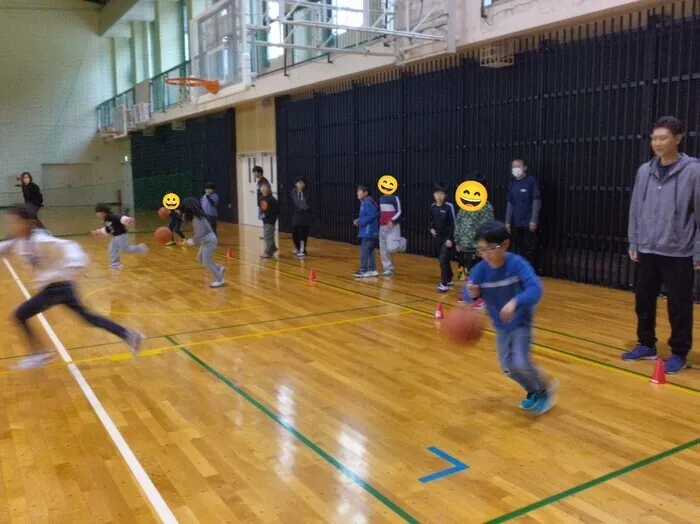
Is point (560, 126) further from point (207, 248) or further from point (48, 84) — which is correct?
point (48, 84)

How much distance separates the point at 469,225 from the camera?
834 cm

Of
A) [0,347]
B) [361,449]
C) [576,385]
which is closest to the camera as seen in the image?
[361,449]

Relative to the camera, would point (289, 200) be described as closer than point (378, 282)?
No

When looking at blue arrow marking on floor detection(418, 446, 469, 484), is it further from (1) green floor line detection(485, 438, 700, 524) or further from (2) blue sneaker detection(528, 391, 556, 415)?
(2) blue sneaker detection(528, 391, 556, 415)

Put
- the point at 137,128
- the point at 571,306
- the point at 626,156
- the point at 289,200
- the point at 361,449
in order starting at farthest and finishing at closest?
1. the point at 137,128
2. the point at 289,200
3. the point at 626,156
4. the point at 571,306
5. the point at 361,449

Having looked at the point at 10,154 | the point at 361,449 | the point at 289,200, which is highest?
the point at 10,154

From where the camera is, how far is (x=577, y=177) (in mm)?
9758

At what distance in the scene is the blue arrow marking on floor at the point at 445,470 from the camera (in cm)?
366

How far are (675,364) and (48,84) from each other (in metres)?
30.9

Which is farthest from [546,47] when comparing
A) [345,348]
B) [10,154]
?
[10,154]

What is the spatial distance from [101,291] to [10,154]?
77.7ft

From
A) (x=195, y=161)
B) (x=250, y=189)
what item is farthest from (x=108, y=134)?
(x=250, y=189)

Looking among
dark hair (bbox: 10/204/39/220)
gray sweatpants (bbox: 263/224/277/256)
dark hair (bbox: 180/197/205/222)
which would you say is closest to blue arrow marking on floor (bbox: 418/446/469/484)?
dark hair (bbox: 10/204/39/220)

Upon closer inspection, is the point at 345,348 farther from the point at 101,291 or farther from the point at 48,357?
the point at 101,291
